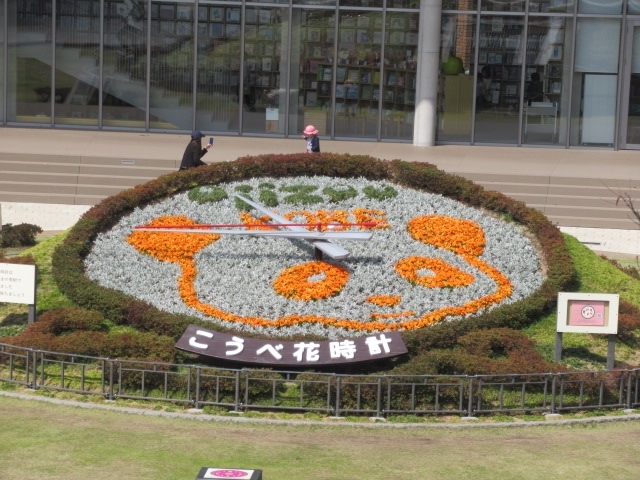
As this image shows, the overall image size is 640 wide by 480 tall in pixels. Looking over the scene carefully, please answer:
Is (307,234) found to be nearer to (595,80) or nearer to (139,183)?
(139,183)

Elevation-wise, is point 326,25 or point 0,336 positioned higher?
point 326,25

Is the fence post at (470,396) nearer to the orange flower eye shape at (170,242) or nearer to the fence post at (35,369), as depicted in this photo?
the fence post at (35,369)

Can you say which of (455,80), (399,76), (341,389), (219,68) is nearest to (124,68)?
(219,68)

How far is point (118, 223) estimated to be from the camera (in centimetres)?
1795

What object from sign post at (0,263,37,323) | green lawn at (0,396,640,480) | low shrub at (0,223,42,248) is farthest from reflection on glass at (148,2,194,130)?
green lawn at (0,396,640,480)

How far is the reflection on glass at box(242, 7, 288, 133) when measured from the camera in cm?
3072

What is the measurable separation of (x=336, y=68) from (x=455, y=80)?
9.39 ft

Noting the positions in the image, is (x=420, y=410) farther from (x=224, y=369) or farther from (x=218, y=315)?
(x=218, y=315)

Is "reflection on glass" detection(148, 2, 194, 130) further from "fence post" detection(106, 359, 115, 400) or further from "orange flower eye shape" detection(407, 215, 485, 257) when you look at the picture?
"fence post" detection(106, 359, 115, 400)

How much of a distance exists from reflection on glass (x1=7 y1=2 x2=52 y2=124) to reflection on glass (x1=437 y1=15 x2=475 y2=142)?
30.8 feet

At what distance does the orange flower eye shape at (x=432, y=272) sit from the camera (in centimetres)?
1627

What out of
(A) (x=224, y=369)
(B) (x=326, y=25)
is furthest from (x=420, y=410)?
(B) (x=326, y=25)

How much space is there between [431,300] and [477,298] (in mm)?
593

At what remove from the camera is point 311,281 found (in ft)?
53.4
